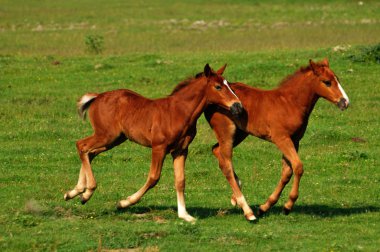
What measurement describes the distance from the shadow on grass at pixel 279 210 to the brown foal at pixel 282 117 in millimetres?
307

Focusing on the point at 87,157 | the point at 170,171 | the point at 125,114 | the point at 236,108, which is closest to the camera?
the point at 236,108

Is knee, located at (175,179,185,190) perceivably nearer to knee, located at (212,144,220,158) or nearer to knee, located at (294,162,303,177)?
knee, located at (212,144,220,158)

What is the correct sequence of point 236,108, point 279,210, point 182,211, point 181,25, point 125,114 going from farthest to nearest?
1. point 181,25
2. point 279,210
3. point 125,114
4. point 182,211
5. point 236,108

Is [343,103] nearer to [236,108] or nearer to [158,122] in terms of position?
[236,108]

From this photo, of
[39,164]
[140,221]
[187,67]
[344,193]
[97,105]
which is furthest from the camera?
[187,67]

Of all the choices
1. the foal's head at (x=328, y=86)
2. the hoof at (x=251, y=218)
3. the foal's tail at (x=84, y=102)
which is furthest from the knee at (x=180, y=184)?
the foal's head at (x=328, y=86)

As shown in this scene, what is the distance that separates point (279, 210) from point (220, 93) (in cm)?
222

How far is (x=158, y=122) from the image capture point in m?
13.1

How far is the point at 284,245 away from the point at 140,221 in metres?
2.27

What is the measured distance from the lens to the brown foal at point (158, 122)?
42.6 ft

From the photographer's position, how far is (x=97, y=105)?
546 inches

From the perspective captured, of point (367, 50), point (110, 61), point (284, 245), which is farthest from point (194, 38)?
point (284, 245)

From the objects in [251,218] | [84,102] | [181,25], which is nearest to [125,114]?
[84,102]

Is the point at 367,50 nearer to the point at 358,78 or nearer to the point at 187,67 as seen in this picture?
the point at 358,78
